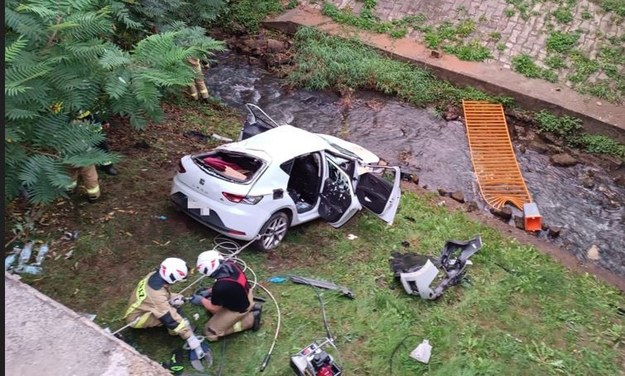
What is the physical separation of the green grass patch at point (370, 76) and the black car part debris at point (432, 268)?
6.12m

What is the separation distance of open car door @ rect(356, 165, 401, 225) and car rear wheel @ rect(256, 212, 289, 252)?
4.17 ft

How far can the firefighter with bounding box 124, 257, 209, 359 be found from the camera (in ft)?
17.3

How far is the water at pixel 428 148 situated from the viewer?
391 inches

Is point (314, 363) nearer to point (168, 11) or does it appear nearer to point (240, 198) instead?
point (240, 198)

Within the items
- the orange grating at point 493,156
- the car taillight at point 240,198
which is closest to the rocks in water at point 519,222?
the orange grating at point 493,156

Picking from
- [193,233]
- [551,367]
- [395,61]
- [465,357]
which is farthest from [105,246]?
[395,61]

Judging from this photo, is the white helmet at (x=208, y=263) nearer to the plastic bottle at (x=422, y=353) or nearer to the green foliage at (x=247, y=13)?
the plastic bottle at (x=422, y=353)

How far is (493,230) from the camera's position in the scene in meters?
8.84

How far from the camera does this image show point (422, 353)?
5.95 meters

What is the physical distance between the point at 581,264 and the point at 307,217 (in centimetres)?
438

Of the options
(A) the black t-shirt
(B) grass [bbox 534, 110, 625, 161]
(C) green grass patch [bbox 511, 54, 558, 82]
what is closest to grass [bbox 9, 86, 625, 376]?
(A) the black t-shirt

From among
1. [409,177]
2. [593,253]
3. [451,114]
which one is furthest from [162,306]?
[451,114]

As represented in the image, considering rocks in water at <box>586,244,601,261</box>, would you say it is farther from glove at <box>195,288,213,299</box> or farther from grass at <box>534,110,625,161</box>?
glove at <box>195,288,213,299</box>

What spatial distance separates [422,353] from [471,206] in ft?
14.7
